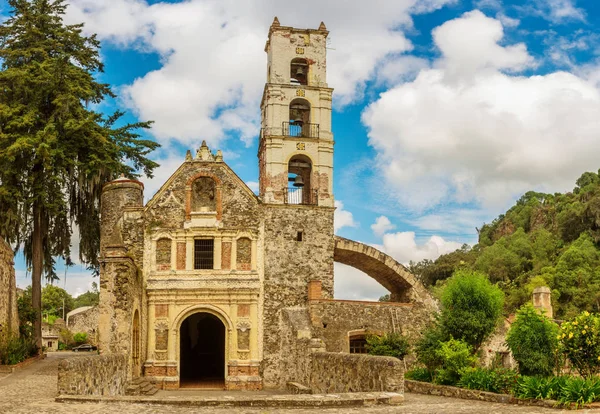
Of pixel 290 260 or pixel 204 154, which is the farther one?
pixel 204 154

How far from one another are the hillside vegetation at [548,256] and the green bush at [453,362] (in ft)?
115

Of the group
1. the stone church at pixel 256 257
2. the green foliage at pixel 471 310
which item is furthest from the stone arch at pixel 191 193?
the green foliage at pixel 471 310

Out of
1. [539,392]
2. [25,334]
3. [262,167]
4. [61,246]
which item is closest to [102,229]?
[61,246]

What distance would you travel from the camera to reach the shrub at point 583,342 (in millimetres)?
16219

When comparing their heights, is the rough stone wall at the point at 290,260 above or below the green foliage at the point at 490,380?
above

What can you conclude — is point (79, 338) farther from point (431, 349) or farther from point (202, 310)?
point (431, 349)

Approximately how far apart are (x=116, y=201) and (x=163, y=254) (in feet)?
9.44

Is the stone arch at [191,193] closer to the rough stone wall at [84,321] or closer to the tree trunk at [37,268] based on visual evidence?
the tree trunk at [37,268]

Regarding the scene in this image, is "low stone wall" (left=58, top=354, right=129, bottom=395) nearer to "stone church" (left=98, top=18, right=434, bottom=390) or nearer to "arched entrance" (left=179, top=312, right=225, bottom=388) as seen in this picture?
"stone church" (left=98, top=18, right=434, bottom=390)

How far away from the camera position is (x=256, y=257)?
27391 millimetres

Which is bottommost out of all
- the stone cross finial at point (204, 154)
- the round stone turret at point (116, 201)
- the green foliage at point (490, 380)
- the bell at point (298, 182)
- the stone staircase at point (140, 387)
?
the stone staircase at point (140, 387)

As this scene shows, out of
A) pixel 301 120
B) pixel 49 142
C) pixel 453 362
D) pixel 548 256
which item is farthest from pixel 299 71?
pixel 548 256

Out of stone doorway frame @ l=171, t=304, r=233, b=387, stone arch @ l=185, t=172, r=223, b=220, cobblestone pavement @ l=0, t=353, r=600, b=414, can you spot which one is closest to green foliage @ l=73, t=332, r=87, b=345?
stone doorway frame @ l=171, t=304, r=233, b=387

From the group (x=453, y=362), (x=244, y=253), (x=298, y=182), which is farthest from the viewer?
(x=298, y=182)
